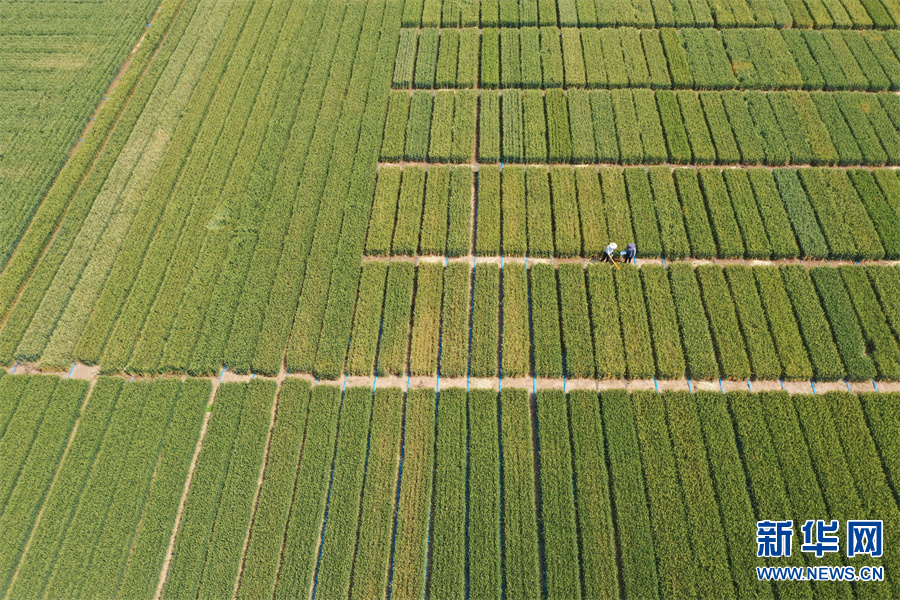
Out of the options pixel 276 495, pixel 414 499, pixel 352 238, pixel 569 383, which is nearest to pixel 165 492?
pixel 276 495

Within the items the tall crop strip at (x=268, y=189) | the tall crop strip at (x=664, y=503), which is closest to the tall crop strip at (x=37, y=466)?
the tall crop strip at (x=268, y=189)

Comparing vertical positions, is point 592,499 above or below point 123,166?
below

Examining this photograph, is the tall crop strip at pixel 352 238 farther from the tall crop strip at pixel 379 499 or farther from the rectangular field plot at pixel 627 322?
the tall crop strip at pixel 379 499

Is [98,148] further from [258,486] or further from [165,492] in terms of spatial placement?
[258,486]

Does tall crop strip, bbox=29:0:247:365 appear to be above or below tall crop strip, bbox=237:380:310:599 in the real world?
above

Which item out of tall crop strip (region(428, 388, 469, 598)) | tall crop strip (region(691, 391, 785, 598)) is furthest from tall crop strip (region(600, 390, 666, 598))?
tall crop strip (region(428, 388, 469, 598))

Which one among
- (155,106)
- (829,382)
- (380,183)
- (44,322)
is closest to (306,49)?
(155,106)

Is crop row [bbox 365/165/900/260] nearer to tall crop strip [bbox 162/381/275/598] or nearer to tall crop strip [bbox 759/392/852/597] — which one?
tall crop strip [bbox 759/392/852/597]
